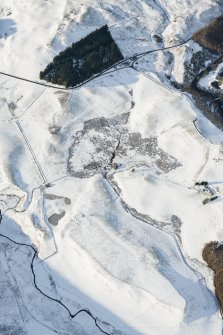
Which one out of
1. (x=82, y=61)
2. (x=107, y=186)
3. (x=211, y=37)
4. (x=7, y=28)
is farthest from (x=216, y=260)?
(x=7, y=28)

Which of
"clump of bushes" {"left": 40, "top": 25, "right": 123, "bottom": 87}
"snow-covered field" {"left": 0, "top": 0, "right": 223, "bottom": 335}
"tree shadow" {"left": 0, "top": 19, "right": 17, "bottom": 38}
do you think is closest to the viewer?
"snow-covered field" {"left": 0, "top": 0, "right": 223, "bottom": 335}

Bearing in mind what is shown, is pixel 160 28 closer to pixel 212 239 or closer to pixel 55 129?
pixel 55 129

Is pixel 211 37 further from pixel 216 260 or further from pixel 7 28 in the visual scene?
pixel 216 260

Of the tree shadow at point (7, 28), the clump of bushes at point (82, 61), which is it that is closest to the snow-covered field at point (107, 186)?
the tree shadow at point (7, 28)

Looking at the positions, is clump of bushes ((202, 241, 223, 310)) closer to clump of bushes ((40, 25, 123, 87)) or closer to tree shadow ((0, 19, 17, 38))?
clump of bushes ((40, 25, 123, 87))

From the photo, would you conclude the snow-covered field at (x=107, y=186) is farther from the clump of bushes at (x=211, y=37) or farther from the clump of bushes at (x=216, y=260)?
the clump of bushes at (x=211, y=37)

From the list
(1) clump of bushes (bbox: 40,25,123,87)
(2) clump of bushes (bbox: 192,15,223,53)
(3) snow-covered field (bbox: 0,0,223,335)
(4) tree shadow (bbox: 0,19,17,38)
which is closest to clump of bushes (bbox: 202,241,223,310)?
(3) snow-covered field (bbox: 0,0,223,335)

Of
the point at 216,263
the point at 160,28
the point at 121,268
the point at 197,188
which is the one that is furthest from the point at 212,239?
the point at 160,28
